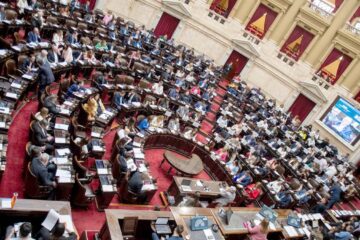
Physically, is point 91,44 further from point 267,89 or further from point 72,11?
point 267,89

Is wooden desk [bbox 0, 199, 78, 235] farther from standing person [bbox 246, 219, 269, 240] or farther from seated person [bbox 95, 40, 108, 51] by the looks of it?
seated person [bbox 95, 40, 108, 51]

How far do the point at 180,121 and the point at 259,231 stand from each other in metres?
6.70

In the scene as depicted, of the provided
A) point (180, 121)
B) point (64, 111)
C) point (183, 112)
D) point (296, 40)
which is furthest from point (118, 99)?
point (296, 40)

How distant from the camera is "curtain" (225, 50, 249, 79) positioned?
2422cm

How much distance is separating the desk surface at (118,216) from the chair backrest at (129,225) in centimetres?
13

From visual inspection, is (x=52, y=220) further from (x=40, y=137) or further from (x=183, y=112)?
(x=183, y=112)

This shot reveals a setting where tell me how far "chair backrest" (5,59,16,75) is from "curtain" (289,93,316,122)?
19643 mm

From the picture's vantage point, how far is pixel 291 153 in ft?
55.9

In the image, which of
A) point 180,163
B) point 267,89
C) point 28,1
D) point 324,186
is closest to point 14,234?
point 180,163

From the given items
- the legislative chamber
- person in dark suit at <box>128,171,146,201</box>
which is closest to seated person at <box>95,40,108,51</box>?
the legislative chamber

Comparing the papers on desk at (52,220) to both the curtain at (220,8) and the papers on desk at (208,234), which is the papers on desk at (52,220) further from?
the curtain at (220,8)

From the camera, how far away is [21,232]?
5.22 metres

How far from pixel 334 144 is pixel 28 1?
2099 cm

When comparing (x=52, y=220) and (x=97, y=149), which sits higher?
(x=52, y=220)
